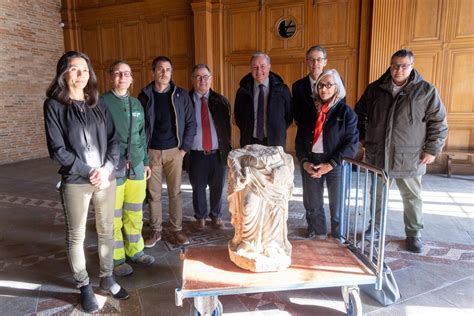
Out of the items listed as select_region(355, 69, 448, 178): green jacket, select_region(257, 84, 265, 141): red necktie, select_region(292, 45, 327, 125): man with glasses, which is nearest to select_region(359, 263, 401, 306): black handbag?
select_region(355, 69, 448, 178): green jacket

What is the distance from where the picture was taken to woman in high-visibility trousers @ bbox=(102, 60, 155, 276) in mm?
2748

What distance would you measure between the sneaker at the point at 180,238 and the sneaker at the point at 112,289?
36.8 inches

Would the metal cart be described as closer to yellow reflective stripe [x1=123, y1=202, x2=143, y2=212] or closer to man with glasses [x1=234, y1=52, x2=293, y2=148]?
yellow reflective stripe [x1=123, y1=202, x2=143, y2=212]

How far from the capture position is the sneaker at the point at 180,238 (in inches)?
137

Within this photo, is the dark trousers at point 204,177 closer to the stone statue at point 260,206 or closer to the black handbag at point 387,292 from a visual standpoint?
the stone statue at point 260,206

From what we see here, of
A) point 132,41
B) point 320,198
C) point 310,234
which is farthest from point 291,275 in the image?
point 132,41

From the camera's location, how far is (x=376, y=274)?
2189 mm

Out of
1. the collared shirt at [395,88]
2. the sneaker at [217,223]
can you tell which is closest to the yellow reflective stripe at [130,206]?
the sneaker at [217,223]

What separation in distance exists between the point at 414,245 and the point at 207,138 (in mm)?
2243

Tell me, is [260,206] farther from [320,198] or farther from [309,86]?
[309,86]

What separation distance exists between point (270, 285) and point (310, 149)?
1.44 metres

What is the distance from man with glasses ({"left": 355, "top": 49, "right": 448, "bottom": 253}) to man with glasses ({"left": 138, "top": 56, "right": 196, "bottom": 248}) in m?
1.76

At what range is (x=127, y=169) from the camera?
2.80 m

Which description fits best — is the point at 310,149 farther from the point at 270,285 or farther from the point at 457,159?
the point at 457,159
